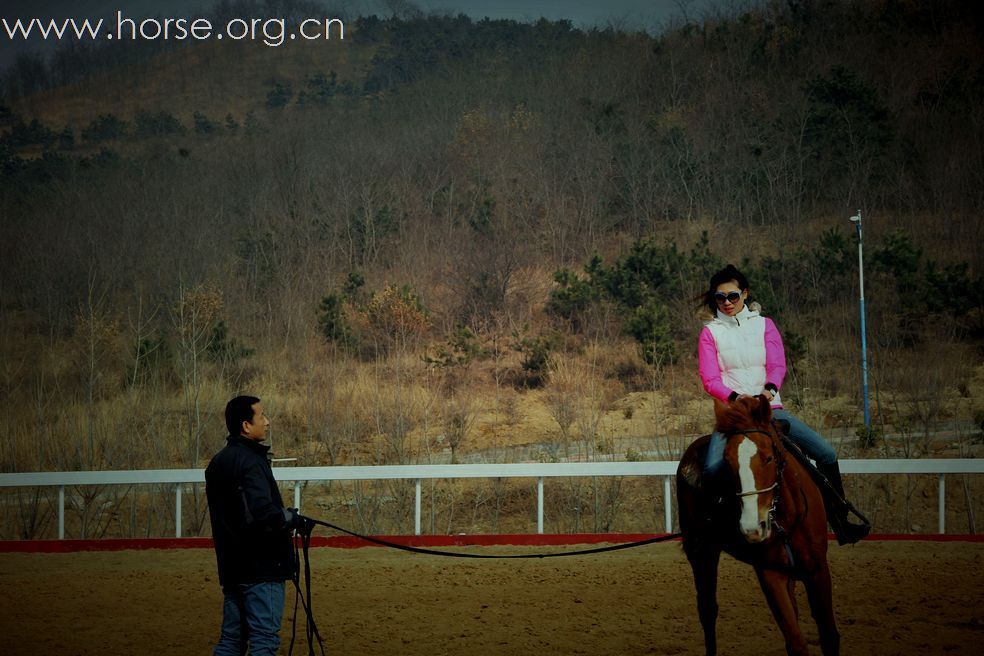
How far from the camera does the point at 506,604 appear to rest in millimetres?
11070

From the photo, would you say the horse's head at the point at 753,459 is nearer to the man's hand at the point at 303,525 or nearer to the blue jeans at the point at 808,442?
the blue jeans at the point at 808,442

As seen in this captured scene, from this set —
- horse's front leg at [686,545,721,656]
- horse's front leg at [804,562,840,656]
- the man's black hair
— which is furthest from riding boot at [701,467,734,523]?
the man's black hair

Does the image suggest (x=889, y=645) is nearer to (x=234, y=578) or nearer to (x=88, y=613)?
(x=234, y=578)

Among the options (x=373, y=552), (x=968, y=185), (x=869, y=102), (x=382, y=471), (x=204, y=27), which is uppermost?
(x=204, y=27)

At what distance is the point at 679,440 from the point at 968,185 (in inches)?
1106

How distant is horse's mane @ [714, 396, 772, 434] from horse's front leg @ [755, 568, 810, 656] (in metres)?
1.00

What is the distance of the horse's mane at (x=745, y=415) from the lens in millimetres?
6492

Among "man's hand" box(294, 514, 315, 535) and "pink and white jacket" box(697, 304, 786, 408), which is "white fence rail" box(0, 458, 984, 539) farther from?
"man's hand" box(294, 514, 315, 535)

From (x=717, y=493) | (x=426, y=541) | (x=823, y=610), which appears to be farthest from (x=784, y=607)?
(x=426, y=541)

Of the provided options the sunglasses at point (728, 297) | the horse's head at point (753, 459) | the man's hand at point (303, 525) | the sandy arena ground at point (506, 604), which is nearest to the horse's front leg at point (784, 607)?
the horse's head at point (753, 459)

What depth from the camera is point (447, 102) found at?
73688 mm

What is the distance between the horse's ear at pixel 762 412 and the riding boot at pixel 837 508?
1.18 m

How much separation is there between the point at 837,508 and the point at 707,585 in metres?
Result: 1.12

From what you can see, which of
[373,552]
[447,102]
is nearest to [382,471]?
[373,552]
